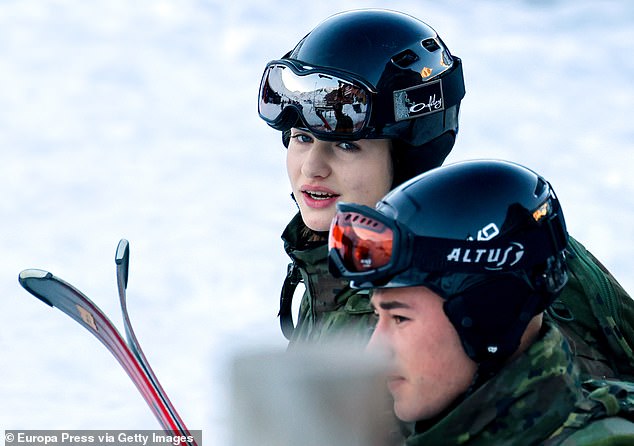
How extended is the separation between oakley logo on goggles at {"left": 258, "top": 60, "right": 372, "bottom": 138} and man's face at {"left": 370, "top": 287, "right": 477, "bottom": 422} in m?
1.14

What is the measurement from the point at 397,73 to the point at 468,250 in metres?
1.25

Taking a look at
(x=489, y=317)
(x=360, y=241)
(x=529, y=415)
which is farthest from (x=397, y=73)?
(x=529, y=415)

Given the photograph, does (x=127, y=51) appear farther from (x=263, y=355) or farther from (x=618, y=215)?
(x=263, y=355)

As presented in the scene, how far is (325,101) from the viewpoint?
388 centimetres

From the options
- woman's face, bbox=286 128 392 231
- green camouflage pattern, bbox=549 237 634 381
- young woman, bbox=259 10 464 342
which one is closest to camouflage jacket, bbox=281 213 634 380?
green camouflage pattern, bbox=549 237 634 381

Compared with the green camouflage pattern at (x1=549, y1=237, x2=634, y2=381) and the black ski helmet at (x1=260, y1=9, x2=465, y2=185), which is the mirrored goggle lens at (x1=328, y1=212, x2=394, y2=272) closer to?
the green camouflage pattern at (x1=549, y1=237, x2=634, y2=381)

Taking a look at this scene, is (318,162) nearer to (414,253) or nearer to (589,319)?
(589,319)

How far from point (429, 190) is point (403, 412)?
46 centimetres

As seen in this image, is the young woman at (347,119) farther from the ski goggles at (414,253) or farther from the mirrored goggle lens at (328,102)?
the ski goggles at (414,253)

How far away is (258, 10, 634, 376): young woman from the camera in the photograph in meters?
3.88

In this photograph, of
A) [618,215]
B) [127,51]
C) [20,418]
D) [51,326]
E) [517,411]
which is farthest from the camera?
[127,51]

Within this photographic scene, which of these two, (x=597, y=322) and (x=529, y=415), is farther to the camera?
(x=597, y=322)

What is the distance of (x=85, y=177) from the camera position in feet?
27.3

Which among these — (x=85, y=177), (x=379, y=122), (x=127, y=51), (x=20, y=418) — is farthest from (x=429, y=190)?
(x=127, y=51)
